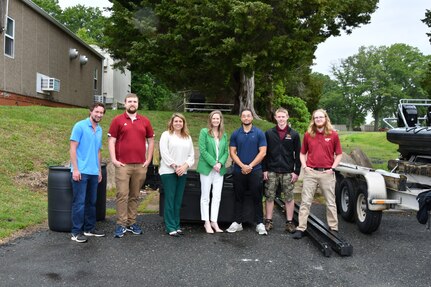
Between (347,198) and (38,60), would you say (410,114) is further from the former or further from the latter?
(38,60)

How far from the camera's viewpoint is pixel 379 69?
292 feet

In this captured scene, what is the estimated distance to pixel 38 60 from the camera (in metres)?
19.9

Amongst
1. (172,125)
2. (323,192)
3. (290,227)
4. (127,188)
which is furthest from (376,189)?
(127,188)

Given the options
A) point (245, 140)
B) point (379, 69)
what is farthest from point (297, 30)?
point (379, 69)

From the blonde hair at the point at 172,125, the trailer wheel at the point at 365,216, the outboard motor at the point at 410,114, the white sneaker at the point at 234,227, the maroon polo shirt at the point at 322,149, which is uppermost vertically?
the outboard motor at the point at 410,114

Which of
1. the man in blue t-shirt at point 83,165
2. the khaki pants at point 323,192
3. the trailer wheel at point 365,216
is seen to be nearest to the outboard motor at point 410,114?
the trailer wheel at point 365,216

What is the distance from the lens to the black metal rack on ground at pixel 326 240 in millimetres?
5595

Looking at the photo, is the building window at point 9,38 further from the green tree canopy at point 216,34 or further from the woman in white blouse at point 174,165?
the woman in white blouse at point 174,165

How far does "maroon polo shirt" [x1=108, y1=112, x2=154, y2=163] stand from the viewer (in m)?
6.21

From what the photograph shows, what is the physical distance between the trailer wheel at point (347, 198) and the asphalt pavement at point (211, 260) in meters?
0.61

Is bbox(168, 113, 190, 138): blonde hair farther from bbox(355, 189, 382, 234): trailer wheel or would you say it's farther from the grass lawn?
bbox(355, 189, 382, 234): trailer wheel

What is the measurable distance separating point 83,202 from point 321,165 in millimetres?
3240

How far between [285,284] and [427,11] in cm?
1309

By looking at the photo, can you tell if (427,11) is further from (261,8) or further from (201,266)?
(201,266)
